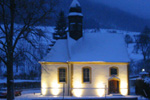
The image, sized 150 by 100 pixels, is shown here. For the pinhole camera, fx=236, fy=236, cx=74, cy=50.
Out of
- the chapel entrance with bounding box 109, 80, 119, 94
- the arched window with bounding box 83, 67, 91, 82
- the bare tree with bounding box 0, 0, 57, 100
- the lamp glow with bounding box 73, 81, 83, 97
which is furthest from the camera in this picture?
the chapel entrance with bounding box 109, 80, 119, 94

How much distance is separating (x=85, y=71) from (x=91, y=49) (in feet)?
9.82

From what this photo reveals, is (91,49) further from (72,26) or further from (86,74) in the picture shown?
(72,26)

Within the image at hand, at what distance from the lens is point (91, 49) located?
2777cm

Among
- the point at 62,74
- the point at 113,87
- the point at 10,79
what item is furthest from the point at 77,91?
the point at 10,79

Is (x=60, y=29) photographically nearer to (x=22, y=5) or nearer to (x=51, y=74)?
(x=51, y=74)

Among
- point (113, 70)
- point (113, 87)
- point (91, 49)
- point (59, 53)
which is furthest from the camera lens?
point (91, 49)

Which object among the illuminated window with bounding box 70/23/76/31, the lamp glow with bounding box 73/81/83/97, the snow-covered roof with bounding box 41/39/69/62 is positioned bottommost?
the lamp glow with bounding box 73/81/83/97

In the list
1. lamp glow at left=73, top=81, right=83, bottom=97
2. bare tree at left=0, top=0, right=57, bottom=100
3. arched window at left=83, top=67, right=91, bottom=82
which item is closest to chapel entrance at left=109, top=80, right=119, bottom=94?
arched window at left=83, top=67, right=91, bottom=82

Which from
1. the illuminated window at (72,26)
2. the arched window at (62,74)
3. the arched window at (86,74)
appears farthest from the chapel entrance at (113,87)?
the illuminated window at (72,26)

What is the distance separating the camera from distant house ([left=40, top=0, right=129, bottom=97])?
85.0ft

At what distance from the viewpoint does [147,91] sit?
23594 mm

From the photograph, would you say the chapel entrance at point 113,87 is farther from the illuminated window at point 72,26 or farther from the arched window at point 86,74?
the illuminated window at point 72,26

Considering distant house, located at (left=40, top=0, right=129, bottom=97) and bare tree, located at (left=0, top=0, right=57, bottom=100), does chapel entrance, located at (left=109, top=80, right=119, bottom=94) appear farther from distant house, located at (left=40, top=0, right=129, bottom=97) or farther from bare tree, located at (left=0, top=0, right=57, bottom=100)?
bare tree, located at (left=0, top=0, right=57, bottom=100)

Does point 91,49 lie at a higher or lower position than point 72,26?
lower
